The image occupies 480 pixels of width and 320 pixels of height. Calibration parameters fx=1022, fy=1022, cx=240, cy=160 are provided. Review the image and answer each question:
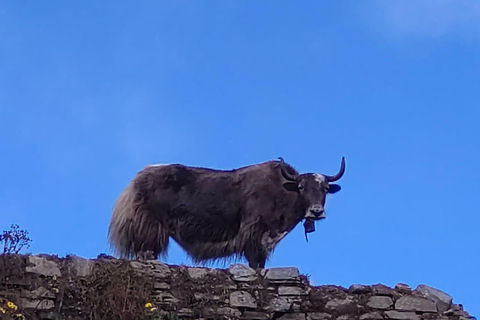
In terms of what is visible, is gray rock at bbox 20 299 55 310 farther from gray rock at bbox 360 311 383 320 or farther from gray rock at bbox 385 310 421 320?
gray rock at bbox 385 310 421 320

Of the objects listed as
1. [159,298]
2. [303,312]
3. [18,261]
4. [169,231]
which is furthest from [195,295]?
[169,231]

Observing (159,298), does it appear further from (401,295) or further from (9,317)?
(401,295)

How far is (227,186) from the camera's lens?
13.4 metres

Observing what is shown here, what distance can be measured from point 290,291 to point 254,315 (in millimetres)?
484

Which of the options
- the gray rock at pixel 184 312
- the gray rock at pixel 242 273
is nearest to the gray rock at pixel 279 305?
the gray rock at pixel 242 273

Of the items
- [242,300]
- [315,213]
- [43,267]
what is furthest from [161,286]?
[315,213]

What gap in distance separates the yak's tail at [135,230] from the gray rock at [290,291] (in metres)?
2.43

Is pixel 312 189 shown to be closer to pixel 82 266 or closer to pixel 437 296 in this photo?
pixel 437 296

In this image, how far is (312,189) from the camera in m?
13.4

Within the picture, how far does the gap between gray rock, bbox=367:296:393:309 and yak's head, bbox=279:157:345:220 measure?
2.51m

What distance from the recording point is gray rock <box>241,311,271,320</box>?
10.3 metres

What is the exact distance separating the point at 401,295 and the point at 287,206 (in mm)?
2855

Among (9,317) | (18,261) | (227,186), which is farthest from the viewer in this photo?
(227,186)

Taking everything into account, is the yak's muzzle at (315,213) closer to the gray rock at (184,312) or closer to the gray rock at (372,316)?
the gray rock at (372,316)
